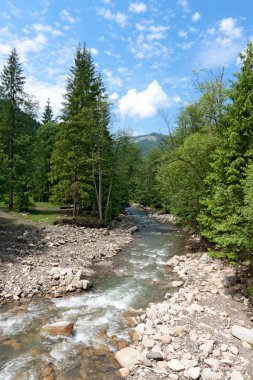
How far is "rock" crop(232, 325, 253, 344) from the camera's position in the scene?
10016mm

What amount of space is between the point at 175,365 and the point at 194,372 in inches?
23.8

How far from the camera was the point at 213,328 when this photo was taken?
10.8m

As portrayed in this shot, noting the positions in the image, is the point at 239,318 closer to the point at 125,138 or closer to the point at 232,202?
the point at 232,202

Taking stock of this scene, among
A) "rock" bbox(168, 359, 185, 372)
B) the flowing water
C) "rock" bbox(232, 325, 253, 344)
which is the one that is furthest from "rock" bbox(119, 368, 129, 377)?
"rock" bbox(232, 325, 253, 344)

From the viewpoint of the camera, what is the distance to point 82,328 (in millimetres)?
11234

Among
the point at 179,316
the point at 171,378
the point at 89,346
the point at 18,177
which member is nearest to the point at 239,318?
the point at 179,316

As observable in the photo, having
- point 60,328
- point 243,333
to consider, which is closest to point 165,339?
point 243,333

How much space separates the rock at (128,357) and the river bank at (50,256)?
17.5ft

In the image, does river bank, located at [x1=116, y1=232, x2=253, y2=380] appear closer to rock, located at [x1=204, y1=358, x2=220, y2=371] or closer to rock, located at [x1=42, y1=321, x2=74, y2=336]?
rock, located at [x1=204, y1=358, x2=220, y2=371]

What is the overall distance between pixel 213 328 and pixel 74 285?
23.1ft

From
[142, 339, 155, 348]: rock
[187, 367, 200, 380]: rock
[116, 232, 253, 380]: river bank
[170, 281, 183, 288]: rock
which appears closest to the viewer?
[187, 367, 200, 380]: rock

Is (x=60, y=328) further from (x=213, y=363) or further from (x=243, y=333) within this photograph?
(x=243, y=333)

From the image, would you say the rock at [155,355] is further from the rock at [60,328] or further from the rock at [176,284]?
the rock at [176,284]

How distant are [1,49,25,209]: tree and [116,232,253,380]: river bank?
22.3 m
